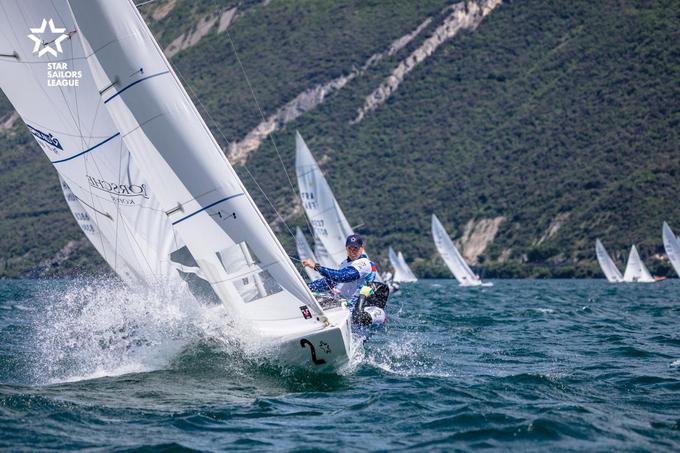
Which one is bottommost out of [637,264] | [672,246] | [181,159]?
[637,264]

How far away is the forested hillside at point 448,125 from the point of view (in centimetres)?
7912

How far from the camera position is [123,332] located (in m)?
11.5

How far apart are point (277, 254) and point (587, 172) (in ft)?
249

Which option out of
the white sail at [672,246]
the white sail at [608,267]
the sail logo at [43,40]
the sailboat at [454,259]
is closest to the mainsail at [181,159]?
the sail logo at [43,40]

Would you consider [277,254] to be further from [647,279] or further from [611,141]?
[611,141]

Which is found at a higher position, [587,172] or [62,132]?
[62,132]

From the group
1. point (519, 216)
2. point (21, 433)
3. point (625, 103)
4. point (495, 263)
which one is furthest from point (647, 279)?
point (21, 433)

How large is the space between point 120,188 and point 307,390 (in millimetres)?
4529

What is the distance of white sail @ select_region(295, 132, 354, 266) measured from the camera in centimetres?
3253

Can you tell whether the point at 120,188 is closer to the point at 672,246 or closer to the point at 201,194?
the point at 201,194

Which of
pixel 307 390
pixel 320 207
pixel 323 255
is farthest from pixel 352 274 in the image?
pixel 323 255

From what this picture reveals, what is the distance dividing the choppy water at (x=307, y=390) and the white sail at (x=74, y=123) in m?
0.88

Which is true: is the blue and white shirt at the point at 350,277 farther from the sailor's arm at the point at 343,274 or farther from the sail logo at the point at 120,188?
the sail logo at the point at 120,188

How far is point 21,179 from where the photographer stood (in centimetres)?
9769
